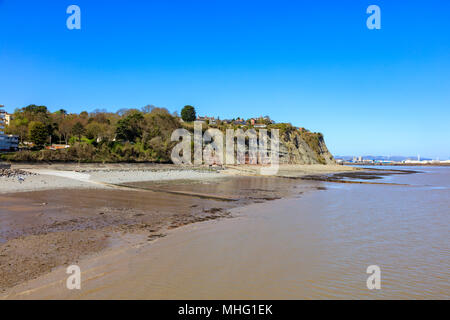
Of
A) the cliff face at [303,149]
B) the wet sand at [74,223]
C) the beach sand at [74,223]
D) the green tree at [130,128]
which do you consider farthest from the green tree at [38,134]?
the cliff face at [303,149]

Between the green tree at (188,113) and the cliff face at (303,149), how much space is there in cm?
4149

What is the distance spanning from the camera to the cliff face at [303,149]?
8619 cm

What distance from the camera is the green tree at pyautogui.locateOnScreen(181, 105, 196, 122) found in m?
116

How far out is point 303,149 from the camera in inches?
3711

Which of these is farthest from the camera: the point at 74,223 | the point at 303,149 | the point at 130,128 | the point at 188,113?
the point at 188,113

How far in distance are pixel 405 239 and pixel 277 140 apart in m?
79.9

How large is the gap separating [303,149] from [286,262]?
9157 centimetres

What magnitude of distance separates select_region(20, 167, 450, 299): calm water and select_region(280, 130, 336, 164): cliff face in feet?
235

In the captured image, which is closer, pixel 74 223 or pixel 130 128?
pixel 74 223

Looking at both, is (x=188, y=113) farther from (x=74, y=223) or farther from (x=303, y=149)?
(x=74, y=223)

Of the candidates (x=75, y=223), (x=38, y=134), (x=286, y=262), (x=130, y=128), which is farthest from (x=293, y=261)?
(x=130, y=128)

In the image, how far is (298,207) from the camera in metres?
14.0

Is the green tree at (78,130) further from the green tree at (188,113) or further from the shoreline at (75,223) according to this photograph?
the green tree at (188,113)

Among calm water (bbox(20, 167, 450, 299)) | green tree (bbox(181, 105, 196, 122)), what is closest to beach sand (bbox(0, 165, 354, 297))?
calm water (bbox(20, 167, 450, 299))
